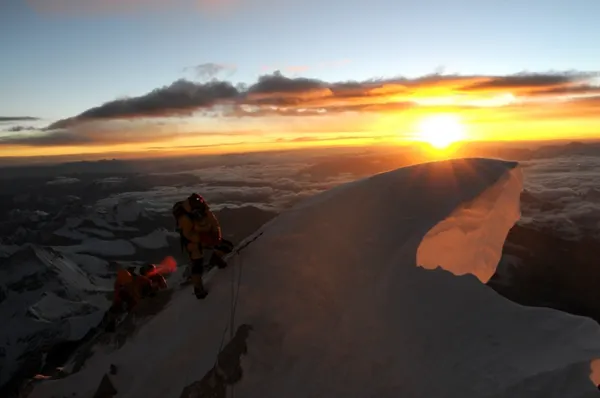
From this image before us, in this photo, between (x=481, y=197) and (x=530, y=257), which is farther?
(x=530, y=257)

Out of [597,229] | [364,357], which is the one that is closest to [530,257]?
[597,229]

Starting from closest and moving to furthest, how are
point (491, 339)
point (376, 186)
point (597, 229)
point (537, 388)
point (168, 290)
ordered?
point (537, 388) < point (491, 339) < point (168, 290) < point (376, 186) < point (597, 229)

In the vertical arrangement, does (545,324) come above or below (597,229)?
above

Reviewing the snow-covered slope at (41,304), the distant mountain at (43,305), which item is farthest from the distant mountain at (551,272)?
the snow-covered slope at (41,304)

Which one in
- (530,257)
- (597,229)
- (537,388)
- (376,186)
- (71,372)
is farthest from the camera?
(597,229)

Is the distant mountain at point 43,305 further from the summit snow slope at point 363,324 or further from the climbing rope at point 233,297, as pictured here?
the summit snow slope at point 363,324

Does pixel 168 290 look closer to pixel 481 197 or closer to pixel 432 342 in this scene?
pixel 432 342

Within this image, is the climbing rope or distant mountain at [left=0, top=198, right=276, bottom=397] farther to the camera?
distant mountain at [left=0, top=198, right=276, bottom=397]

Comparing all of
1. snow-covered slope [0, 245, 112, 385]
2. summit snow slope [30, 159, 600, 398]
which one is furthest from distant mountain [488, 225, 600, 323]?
snow-covered slope [0, 245, 112, 385]

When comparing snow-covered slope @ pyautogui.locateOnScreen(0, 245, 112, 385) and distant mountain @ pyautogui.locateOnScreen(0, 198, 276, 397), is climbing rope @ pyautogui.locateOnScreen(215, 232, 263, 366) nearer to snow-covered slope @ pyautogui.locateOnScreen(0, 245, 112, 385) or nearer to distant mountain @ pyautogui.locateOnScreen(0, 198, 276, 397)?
distant mountain @ pyautogui.locateOnScreen(0, 198, 276, 397)
